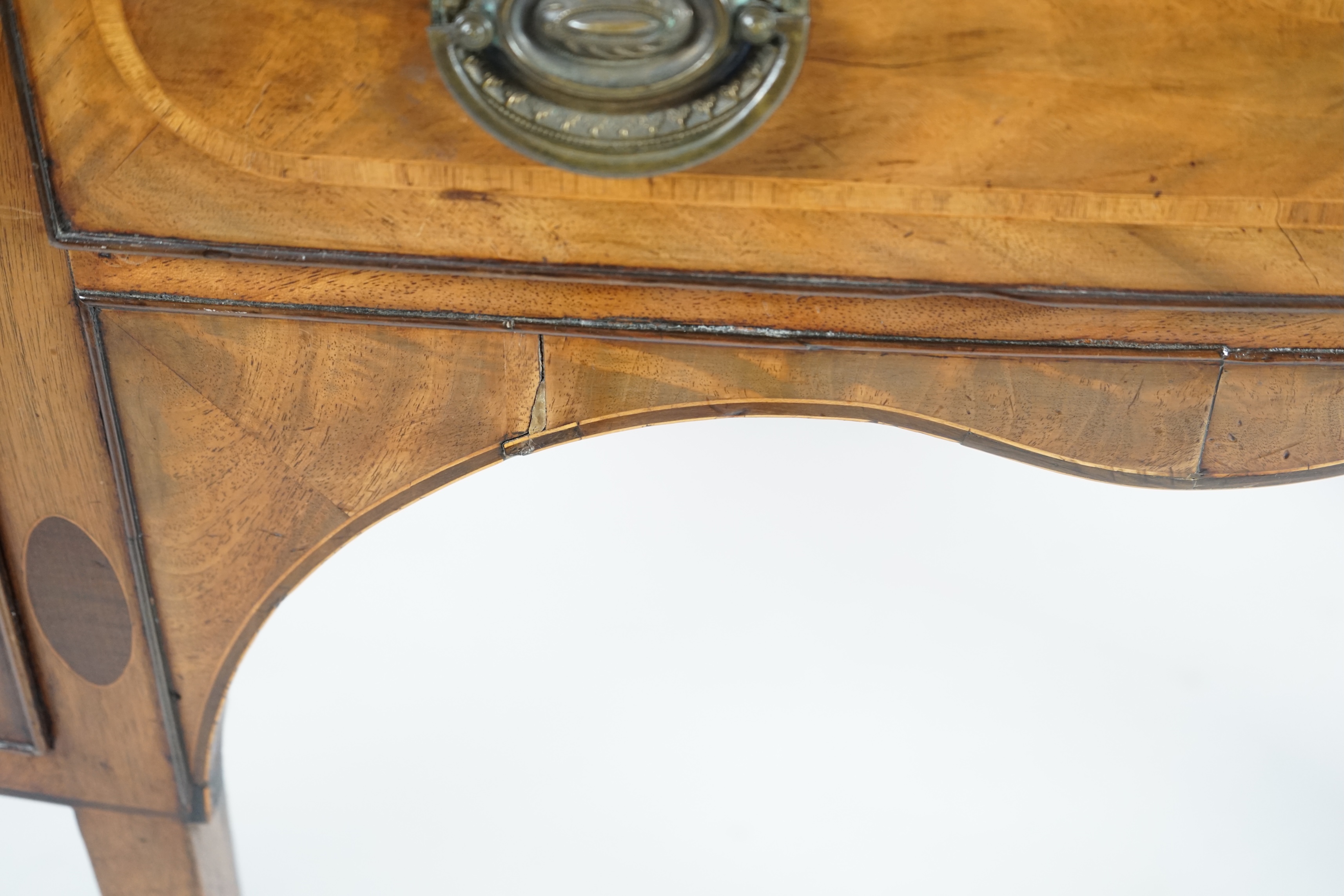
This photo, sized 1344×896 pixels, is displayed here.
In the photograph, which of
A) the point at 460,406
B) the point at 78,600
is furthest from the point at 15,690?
the point at 460,406

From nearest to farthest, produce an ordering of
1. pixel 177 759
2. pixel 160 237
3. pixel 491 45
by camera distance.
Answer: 1. pixel 491 45
2. pixel 160 237
3. pixel 177 759

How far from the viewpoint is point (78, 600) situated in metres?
0.85

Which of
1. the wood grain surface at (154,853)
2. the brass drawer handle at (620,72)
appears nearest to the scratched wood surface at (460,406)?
the brass drawer handle at (620,72)

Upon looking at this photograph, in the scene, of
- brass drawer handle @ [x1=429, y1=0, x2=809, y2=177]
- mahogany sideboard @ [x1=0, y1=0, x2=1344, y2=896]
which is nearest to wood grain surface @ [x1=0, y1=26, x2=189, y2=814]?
mahogany sideboard @ [x1=0, y1=0, x2=1344, y2=896]

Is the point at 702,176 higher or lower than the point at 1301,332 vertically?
higher

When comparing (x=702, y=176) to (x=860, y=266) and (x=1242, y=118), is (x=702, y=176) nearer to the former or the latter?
(x=860, y=266)

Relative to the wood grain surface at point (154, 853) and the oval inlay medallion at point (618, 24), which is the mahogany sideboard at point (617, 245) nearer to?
the oval inlay medallion at point (618, 24)

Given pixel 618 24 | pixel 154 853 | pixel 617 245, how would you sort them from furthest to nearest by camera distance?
pixel 154 853, pixel 617 245, pixel 618 24

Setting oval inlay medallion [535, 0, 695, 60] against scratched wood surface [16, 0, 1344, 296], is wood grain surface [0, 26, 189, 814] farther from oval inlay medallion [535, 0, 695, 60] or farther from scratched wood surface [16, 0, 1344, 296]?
oval inlay medallion [535, 0, 695, 60]

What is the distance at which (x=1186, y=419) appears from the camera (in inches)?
26.9

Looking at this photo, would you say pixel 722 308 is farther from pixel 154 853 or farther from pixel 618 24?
pixel 154 853

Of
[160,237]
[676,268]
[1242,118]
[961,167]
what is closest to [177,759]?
[160,237]

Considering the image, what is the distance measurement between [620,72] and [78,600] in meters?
0.69

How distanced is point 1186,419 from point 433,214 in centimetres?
56
